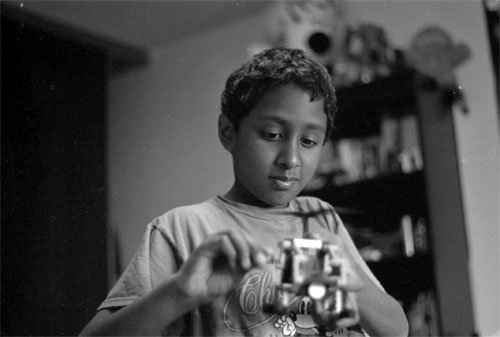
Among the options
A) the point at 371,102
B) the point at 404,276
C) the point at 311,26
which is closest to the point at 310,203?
the point at 404,276

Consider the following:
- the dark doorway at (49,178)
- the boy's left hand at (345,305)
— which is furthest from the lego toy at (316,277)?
the dark doorway at (49,178)

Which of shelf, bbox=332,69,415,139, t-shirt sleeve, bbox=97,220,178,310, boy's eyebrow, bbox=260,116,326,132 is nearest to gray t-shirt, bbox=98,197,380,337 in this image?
t-shirt sleeve, bbox=97,220,178,310

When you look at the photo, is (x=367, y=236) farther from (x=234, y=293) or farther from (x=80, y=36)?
(x=80, y=36)

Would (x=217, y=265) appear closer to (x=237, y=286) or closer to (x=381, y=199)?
(x=237, y=286)

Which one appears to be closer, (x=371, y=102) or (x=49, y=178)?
(x=49, y=178)

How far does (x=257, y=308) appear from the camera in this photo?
0.69 meters

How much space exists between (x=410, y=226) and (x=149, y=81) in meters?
0.45

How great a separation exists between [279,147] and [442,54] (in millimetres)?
377

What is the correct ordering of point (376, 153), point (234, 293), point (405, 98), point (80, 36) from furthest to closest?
point (376, 153) < point (405, 98) < point (80, 36) < point (234, 293)

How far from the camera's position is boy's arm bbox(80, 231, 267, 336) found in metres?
0.60

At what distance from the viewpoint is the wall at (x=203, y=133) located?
806 mm

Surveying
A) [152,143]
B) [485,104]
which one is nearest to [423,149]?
[485,104]

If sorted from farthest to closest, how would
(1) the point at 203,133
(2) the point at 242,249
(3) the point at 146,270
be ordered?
1. (1) the point at 203,133
2. (3) the point at 146,270
3. (2) the point at 242,249

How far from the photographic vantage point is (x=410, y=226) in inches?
38.2
